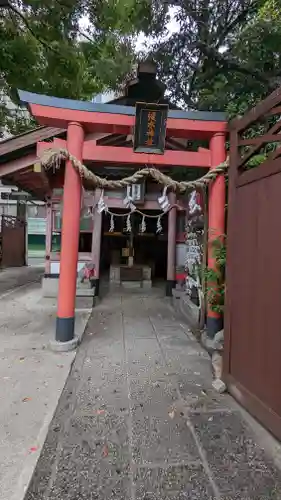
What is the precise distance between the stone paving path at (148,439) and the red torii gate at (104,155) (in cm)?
89

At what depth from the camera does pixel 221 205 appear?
4.41m

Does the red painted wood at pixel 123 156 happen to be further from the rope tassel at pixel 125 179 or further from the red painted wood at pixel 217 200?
the red painted wood at pixel 217 200

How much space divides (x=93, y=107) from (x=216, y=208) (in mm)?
2203

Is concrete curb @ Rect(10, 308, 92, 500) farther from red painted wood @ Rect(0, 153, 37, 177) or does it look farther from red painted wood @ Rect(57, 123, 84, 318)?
red painted wood @ Rect(0, 153, 37, 177)

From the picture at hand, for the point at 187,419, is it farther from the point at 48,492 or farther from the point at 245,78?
the point at 245,78

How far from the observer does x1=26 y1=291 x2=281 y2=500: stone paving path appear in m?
1.96

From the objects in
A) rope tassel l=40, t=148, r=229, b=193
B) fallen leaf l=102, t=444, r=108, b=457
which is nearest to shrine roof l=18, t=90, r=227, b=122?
rope tassel l=40, t=148, r=229, b=193

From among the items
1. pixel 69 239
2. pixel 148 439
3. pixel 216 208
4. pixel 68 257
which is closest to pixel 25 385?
pixel 148 439

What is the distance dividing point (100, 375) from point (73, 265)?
155cm

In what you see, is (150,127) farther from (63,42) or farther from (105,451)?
(63,42)

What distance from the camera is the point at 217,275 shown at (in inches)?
165

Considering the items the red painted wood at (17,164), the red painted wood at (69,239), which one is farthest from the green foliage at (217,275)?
the red painted wood at (17,164)

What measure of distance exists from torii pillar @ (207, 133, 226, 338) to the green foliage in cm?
11

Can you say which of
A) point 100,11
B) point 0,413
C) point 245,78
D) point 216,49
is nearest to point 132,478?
point 0,413
